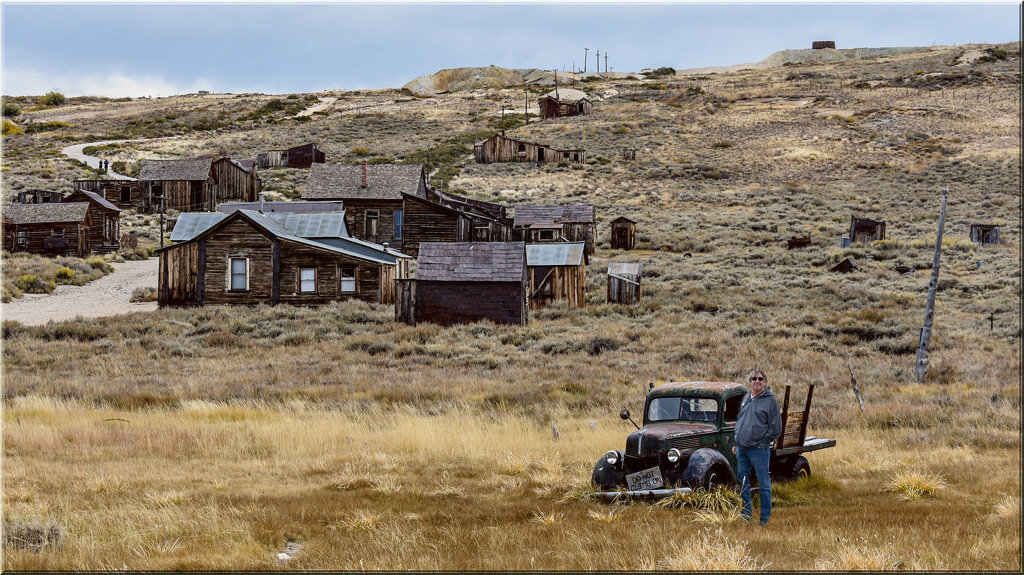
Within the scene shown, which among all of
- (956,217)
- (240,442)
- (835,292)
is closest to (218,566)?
(240,442)

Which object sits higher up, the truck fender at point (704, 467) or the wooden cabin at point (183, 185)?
the wooden cabin at point (183, 185)

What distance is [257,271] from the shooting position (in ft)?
112

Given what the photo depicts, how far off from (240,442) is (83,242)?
45.4 metres

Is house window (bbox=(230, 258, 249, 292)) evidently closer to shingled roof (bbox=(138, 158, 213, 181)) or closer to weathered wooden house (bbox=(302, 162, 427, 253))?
weathered wooden house (bbox=(302, 162, 427, 253))

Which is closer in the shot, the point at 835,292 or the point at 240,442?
the point at 240,442

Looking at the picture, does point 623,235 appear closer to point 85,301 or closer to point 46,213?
point 85,301

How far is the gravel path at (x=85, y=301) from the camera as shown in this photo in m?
32.5

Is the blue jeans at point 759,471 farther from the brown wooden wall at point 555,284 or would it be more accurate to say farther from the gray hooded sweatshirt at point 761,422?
the brown wooden wall at point 555,284

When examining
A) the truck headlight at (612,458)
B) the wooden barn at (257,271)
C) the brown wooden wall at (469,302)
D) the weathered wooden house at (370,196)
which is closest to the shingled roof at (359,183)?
→ the weathered wooden house at (370,196)

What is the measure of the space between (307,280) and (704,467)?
28.2 m

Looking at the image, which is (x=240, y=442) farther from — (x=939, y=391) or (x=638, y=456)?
(x=939, y=391)

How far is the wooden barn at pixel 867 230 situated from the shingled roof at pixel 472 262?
25.2m

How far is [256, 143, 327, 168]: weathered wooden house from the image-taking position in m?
79.2

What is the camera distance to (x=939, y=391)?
17.4 m
